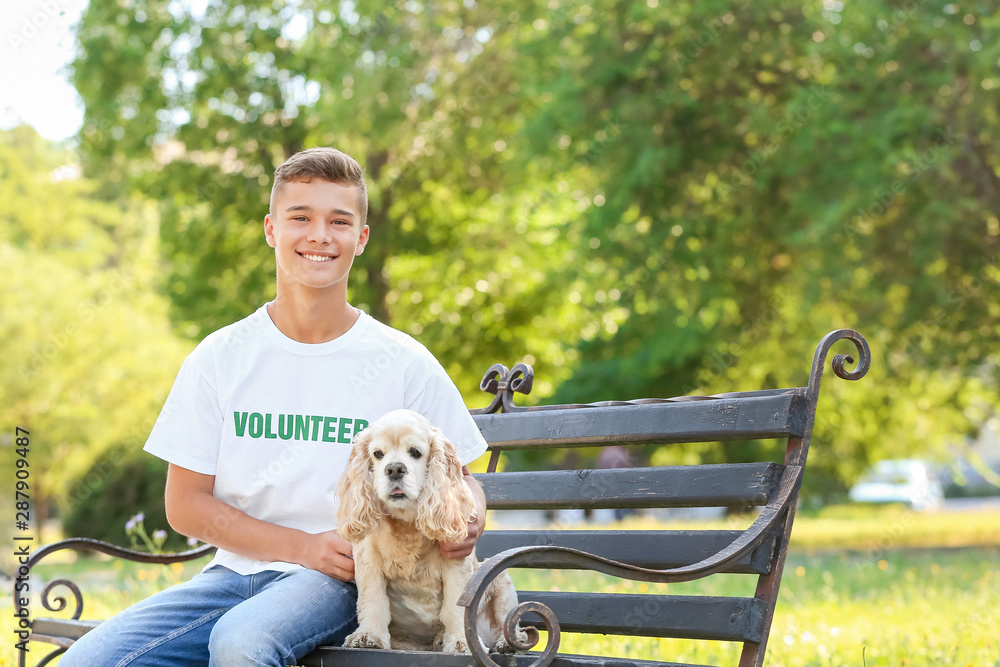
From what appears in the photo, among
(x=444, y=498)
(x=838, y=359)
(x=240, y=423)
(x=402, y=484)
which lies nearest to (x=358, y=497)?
(x=402, y=484)

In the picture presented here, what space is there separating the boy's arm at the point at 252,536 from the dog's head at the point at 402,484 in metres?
0.25

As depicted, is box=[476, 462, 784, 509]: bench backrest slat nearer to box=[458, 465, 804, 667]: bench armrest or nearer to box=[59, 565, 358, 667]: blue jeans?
box=[458, 465, 804, 667]: bench armrest

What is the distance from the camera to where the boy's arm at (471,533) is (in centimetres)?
303

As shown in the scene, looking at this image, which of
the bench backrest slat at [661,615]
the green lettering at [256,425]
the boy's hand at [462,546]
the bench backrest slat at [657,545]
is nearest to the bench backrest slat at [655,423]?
the bench backrest slat at [657,545]

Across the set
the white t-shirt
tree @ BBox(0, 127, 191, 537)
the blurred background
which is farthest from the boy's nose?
tree @ BBox(0, 127, 191, 537)

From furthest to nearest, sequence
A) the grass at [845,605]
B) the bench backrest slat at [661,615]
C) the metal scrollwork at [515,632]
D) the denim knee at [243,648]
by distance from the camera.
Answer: the grass at [845,605] → the bench backrest slat at [661,615] → the denim knee at [243,648] → the metal scrollwork at [515,632]

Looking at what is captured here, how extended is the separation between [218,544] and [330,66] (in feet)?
46.6

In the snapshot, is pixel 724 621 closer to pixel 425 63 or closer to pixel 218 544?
pixel 218 544

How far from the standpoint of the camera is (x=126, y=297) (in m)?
26.2

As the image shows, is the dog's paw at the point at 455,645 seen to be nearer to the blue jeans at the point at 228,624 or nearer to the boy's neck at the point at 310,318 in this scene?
the blue jeans at the point at 228,624

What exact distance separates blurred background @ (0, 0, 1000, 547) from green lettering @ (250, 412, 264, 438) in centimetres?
865

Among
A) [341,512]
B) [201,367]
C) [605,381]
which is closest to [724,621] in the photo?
[341,512]

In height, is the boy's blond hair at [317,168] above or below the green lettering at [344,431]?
above

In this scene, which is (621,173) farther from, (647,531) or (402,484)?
(402,484)
